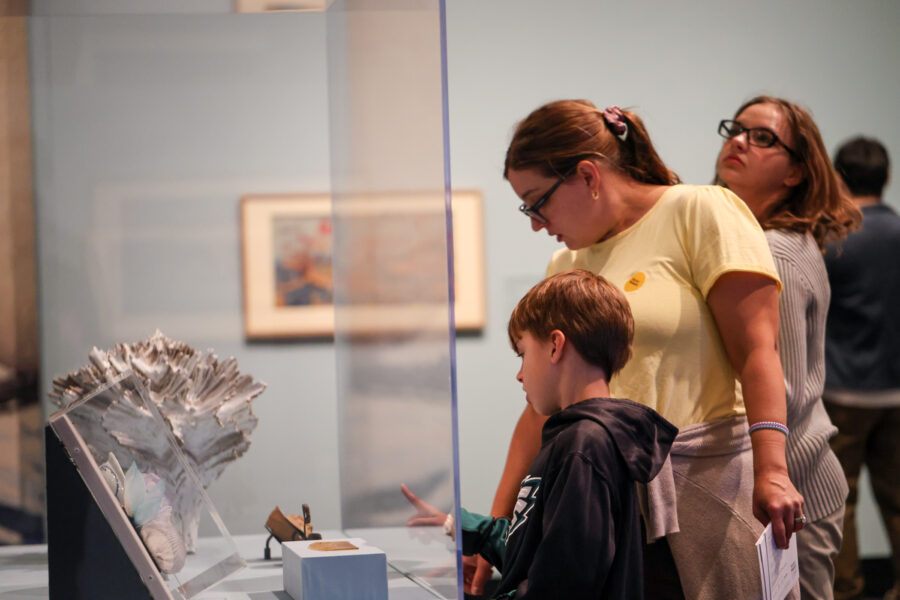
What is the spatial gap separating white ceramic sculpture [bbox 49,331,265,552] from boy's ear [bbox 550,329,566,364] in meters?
0.46

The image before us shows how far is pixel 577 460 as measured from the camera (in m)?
1.16

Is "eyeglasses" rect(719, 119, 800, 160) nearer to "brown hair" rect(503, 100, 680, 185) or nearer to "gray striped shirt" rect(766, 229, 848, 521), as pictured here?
"gray striped shirt" rect(766, 229, 848, 521)

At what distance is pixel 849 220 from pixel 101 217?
132 cm

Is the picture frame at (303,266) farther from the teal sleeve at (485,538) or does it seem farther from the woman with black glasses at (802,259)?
the woman with black glasses at (802,259)

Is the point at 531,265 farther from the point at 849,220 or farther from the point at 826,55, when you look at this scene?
the point at 849,220

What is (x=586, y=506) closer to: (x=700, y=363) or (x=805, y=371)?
(x=700, y=363)

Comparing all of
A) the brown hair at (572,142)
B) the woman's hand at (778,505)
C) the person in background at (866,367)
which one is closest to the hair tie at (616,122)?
the brown hair at (572,142)

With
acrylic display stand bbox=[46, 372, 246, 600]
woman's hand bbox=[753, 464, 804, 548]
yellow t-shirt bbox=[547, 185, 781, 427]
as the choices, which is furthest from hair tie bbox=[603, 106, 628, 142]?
acrylic display stand bbox=[46, 372, 246, 600]

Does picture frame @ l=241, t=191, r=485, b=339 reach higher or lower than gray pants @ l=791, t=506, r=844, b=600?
higher

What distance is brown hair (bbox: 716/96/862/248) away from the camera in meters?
1.72

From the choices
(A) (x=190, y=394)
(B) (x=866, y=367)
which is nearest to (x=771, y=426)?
(A) (x=190, y=394)

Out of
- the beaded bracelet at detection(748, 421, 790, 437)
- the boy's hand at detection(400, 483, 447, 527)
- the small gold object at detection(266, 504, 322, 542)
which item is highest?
the beaded bracelet at detection(748, 421, 790, 437)

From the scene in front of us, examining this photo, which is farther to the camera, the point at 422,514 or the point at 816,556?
the point at 816,556

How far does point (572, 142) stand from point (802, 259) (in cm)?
53
